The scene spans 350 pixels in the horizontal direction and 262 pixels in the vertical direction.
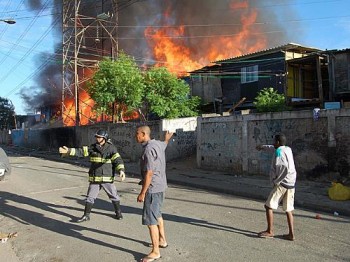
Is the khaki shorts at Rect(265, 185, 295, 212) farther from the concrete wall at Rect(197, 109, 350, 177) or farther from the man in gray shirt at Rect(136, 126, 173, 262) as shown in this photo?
the concrete wall at Rect(197, 109, 350, 177)

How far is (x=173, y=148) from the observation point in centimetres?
1842

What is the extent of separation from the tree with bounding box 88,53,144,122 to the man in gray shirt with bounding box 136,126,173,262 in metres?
17.6

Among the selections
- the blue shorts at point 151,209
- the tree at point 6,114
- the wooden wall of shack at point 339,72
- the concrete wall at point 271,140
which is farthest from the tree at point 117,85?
the tree at point 6,114

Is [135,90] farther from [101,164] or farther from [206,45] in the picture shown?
[206,45]

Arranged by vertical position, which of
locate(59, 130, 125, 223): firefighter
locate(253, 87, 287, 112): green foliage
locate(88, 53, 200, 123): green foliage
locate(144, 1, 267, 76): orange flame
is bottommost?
locate(59, 130, 125, 223): firefighter

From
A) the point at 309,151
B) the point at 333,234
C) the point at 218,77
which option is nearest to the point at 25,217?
the point at 333,234

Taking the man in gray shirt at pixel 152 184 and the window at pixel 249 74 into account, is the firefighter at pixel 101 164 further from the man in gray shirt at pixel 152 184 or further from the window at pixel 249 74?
the window at pixel 249 74

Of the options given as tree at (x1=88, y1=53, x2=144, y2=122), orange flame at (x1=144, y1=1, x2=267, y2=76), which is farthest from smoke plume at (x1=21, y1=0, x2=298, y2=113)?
tree at (x1=88, y1=53, x2=144, y2=122)

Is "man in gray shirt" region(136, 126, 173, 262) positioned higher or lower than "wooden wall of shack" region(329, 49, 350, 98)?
lower

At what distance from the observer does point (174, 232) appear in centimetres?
628

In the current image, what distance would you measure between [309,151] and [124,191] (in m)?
5.31

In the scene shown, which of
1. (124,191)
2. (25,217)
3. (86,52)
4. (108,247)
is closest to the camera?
(108,247)

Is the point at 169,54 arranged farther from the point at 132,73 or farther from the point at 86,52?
the point at 132,73

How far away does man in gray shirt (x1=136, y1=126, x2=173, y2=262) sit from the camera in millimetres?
4883
